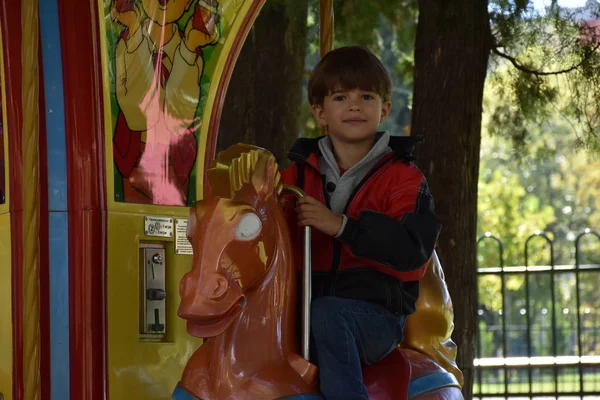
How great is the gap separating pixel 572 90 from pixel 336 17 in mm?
2261

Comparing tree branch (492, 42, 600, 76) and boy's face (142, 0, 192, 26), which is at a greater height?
tree branch (492, 42, 600, 76)

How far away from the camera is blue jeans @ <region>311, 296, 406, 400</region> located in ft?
8.79

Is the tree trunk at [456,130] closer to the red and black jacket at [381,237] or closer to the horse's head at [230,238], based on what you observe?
the red and black jacket at [381,237]

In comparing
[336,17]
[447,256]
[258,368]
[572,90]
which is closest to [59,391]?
[258,368]

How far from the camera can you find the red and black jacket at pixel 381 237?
2723 mm

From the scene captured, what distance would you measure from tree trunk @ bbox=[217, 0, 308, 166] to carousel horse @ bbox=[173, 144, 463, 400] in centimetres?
368

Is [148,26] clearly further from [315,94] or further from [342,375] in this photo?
[342,375]

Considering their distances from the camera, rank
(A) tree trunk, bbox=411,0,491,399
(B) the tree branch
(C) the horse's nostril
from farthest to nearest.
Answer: (B) the tree branch, (A) tree trunk, bbox=411,0,491,399, (C) the horse's nostril

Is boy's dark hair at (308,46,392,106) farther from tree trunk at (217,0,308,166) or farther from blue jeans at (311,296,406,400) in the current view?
tree trunk at (217,0,308,166)

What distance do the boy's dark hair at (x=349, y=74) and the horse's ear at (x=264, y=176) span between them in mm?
394

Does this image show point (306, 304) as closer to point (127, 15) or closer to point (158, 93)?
point (158, 93)

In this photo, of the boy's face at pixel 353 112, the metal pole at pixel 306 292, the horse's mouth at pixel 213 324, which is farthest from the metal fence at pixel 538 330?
the horse's mouth at pixel 213 324

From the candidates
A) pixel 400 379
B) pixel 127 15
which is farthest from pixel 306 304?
pixel 127 15

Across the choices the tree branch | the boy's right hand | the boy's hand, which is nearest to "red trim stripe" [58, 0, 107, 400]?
the boy's right hand
